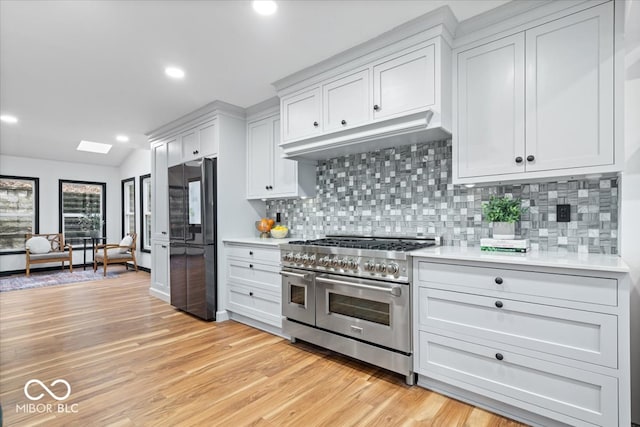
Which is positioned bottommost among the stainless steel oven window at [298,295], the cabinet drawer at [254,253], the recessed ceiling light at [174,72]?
the stainless steel oven window at [298,295]

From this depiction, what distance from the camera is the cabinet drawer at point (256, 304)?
317 cm

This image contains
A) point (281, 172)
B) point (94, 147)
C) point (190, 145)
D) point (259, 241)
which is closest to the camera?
point (259, 241)

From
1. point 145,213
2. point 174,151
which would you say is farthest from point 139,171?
point 174,151

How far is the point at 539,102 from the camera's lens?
6.51 feet

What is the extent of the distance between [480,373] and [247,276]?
2.30 m

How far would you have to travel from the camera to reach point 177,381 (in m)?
2.32

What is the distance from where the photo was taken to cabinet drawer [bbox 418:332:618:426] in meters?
1.59

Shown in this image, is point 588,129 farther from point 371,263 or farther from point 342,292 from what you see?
point 342,292

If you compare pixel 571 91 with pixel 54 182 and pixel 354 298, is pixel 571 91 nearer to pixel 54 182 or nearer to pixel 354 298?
pixel 354 298

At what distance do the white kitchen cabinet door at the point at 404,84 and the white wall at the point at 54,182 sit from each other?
7.59 meters

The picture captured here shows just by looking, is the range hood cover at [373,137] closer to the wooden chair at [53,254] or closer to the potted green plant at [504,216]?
the potted green plant at [504,216]

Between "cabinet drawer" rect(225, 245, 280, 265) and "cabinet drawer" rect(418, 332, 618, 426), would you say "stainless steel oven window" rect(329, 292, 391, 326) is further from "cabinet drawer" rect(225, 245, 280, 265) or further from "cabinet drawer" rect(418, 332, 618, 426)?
"cabinet drawer" rect(225, 245, 280, 265)

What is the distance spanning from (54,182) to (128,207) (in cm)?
147

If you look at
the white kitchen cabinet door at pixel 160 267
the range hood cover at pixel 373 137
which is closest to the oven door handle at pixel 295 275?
the range hood cover at pixel 373 137
